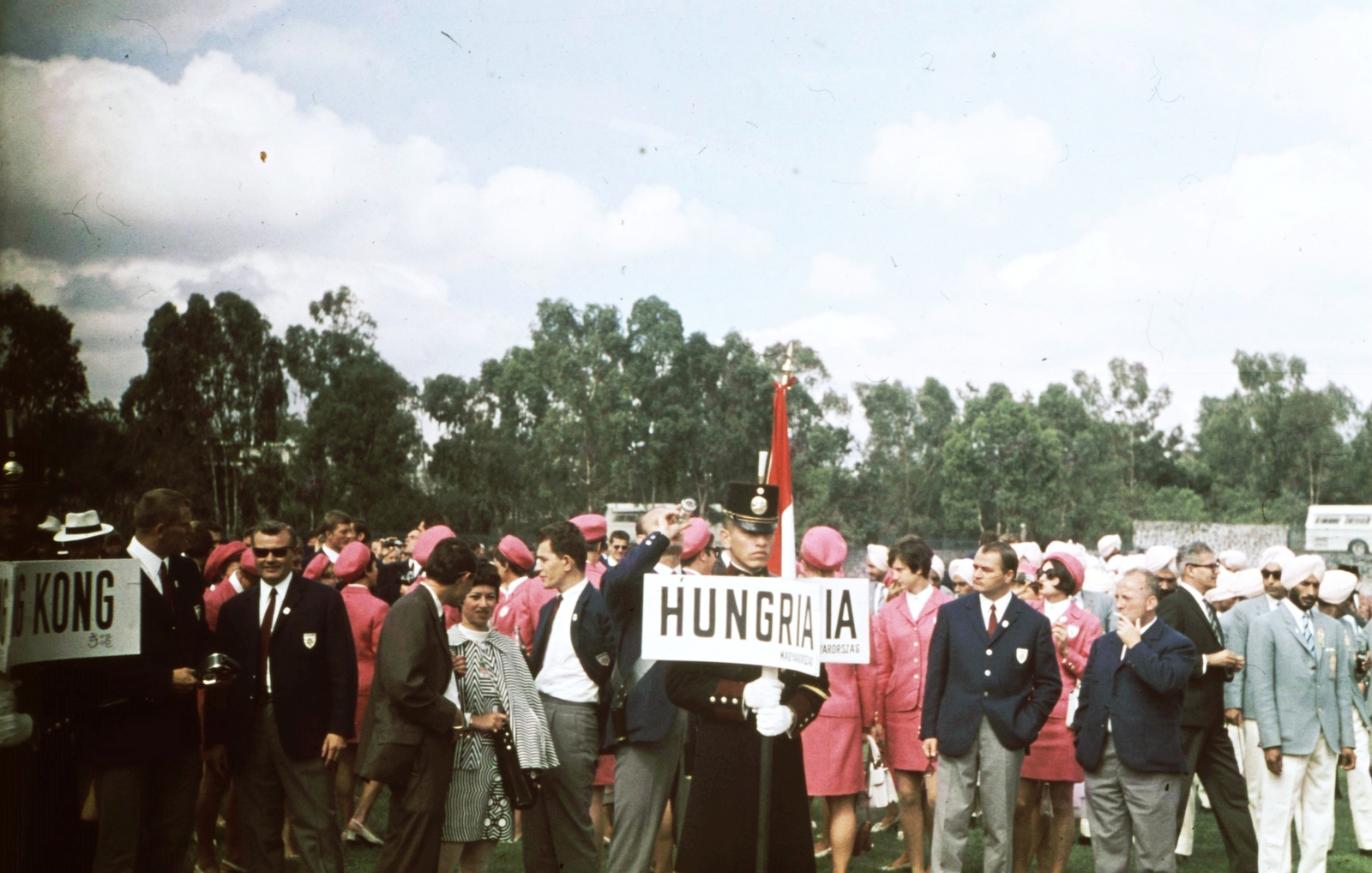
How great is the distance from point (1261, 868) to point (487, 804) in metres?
5.50

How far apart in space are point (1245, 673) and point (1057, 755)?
5.23 feet

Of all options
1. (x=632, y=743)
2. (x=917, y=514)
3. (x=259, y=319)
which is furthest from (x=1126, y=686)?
(x=917, y=514)

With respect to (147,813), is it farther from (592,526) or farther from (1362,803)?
(1362,803)

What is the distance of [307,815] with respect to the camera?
7.43m

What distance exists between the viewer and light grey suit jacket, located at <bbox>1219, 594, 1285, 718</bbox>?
9.45 metres

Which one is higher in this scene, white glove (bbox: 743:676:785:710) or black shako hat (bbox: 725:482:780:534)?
black shako hat (bbox: 725:482:780:534)

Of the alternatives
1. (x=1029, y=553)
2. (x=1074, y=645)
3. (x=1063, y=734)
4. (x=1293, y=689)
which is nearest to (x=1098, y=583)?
(x=1029, y=553)

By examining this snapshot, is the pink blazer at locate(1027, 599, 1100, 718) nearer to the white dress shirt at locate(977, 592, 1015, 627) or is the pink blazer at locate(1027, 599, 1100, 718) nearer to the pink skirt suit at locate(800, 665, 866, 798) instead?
the white dress shirt at locate(977, 592, 1015, 627)

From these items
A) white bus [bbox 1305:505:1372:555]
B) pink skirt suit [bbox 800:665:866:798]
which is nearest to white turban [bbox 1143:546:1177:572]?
pink skirt suit [bbox 800:665:866:798]

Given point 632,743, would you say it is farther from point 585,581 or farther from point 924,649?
point 924,649

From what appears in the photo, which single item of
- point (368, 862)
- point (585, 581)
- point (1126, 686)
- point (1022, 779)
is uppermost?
point (585, 581)

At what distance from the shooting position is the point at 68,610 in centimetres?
625

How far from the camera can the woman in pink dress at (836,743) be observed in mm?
8609

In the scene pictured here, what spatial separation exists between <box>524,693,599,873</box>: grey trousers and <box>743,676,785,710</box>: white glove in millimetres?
2403
